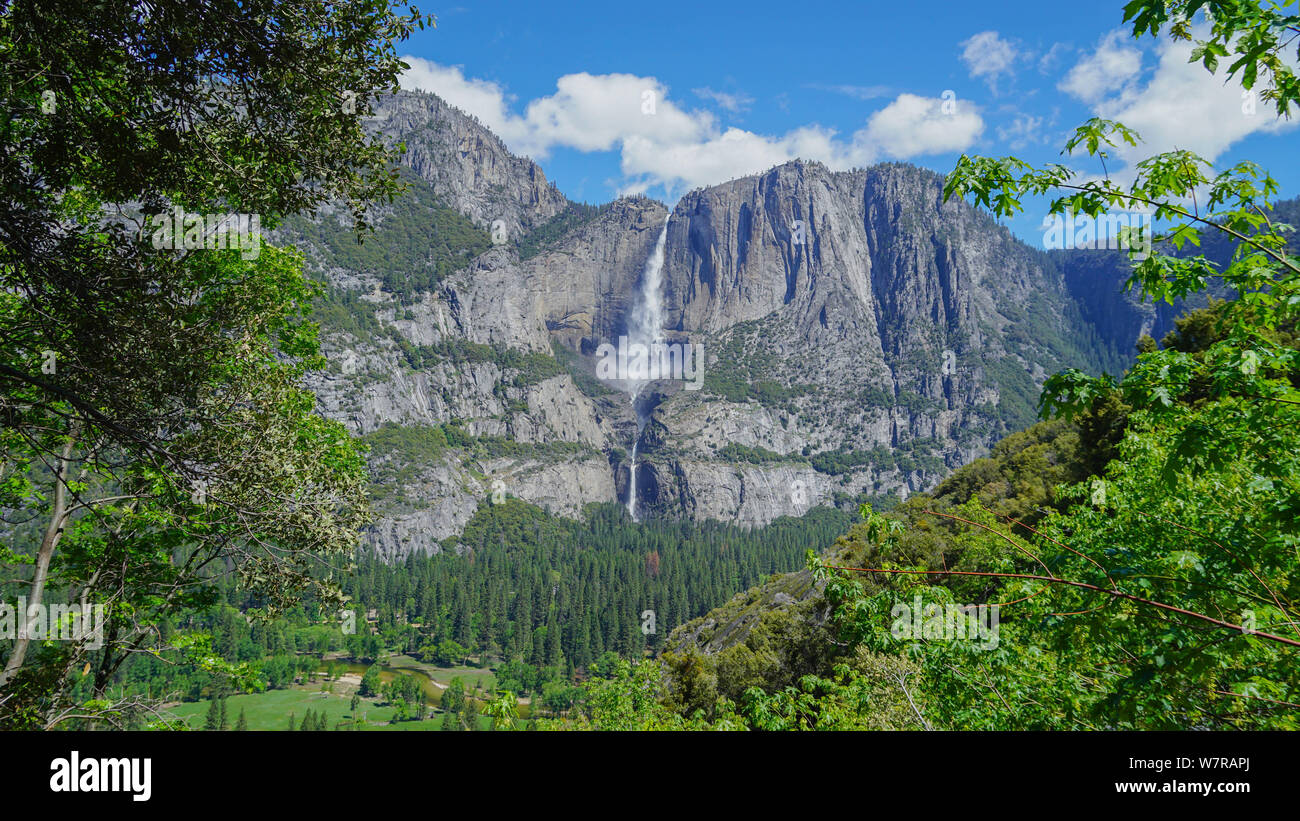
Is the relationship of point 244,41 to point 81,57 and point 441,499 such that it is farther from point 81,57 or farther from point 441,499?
point 441,499

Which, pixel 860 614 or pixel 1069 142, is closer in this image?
pixel 1069 142

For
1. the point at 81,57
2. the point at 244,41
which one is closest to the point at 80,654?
the point at 81,57

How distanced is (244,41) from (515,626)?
108510 mm

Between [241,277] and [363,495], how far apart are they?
456 cm

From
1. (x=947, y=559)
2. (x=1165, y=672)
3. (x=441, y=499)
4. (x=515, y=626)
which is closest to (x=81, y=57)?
(x=1165, y=672)

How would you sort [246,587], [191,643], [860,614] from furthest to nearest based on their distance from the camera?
[191,643] → [246,587] → [860,614]

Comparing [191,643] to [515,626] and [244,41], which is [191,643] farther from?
[515,626]

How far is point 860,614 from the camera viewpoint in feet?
20.8

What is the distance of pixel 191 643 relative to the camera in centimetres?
947

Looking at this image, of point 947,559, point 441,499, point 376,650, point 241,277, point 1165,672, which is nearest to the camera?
point 1165,672

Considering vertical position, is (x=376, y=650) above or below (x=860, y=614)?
below

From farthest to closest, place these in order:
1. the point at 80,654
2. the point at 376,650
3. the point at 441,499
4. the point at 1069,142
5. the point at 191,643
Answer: the point at 441,499 < the point at 376,650 < the point at 191,643 < the point at 80,654 < the point at 1069,142
